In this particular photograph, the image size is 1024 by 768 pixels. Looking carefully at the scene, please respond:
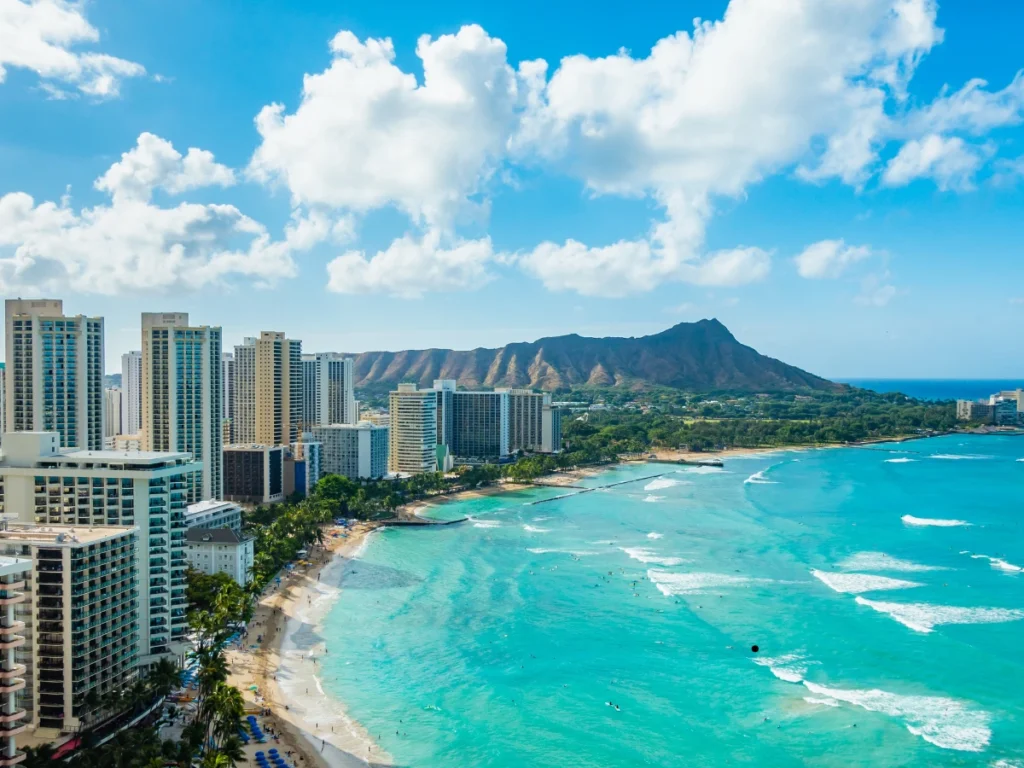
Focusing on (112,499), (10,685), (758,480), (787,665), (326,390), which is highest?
(326,390)

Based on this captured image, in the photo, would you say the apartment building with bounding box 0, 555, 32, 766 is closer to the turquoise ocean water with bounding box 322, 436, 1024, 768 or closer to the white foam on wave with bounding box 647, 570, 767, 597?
the turquoise ocean water with bounding box 322, 436, 1024, 768

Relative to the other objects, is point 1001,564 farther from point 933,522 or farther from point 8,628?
point 8,628

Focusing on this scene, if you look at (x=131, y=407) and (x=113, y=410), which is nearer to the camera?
(x=113, y=410)

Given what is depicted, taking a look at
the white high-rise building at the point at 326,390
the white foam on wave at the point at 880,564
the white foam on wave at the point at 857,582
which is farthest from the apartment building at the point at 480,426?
the white foam on wave at the point at 857,582

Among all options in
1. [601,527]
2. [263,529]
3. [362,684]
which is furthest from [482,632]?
[601,527]

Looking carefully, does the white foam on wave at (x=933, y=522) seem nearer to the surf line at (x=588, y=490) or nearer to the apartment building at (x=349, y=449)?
the surf line at (x=588, y=490)

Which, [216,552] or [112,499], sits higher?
[112,499]

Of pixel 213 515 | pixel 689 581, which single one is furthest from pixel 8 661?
pixel 689 581
